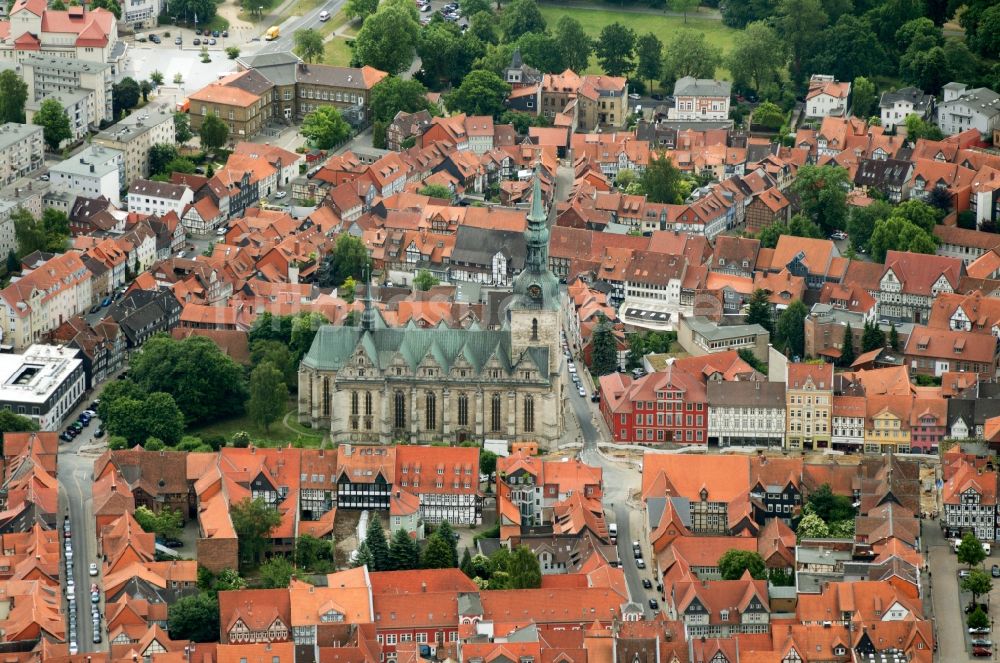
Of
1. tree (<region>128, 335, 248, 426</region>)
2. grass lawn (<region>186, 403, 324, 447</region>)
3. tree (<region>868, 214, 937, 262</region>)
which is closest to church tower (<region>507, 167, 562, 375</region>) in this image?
grass lawn (<region>186, 403, 324, 447</region>)

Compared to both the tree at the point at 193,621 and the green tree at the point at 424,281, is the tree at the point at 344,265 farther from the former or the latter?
the tree at the point at 193,621

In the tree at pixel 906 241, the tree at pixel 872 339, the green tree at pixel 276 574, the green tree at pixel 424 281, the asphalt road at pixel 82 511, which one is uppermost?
the tree at pixel 906 241

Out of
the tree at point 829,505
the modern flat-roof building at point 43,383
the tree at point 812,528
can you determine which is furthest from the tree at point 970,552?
the modern flat-roof building at point 43,383

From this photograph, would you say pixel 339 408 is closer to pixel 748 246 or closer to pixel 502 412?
pixel 502 412

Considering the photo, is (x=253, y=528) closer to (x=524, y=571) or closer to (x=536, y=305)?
(x=524, y=571)

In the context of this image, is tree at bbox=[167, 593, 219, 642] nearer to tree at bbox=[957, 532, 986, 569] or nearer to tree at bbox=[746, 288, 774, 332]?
tree at bbox=[957, 532, 986, 569]

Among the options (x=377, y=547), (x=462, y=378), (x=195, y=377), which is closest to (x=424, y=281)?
(x=462, y=378)
